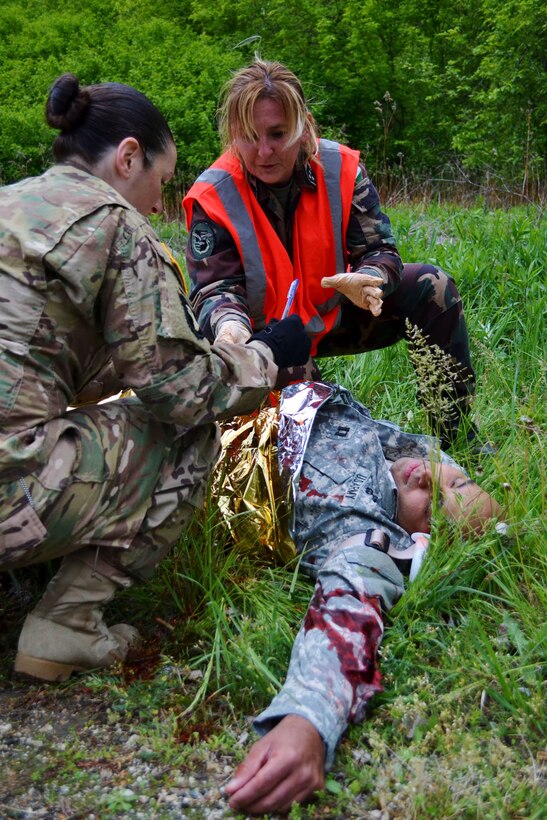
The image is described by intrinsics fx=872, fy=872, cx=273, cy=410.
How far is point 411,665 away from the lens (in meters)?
2.16

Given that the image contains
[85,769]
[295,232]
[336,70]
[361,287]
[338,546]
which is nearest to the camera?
[85,769]

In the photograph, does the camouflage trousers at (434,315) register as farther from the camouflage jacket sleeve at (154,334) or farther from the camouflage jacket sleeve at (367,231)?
the camouflage jacket sleeve at (154,334)

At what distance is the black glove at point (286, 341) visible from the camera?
2.48 m

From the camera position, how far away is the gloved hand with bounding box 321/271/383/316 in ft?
9.97

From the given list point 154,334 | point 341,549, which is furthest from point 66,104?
point 341,549

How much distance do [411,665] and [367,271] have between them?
1.59 m

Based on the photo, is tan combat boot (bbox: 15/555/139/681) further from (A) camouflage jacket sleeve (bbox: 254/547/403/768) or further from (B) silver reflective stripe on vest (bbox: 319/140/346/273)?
(B) silver reflective stripe on vest (bbox: 319/140/346/273)

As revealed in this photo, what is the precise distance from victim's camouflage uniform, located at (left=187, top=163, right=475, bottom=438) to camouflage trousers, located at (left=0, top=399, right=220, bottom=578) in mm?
897

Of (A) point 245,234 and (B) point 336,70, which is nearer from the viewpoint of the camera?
(A) point 245,234

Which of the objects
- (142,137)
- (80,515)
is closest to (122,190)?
(142,137)

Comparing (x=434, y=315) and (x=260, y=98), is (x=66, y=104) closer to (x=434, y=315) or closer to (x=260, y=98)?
(x=260, y=98)

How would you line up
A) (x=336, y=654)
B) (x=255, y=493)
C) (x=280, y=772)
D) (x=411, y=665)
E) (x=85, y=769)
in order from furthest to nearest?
(x=255, y=493) → (x=411, y=665) → (x=336, y=654) → (x=85, y=769) → (x=280, y=772)

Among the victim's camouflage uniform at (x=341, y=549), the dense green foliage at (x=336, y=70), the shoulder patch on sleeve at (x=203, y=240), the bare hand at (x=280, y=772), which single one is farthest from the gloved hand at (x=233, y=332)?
the dense green foliage at (x=336, y=70)

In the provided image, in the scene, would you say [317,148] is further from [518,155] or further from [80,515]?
[518,155]
